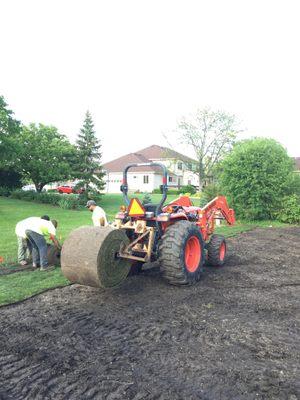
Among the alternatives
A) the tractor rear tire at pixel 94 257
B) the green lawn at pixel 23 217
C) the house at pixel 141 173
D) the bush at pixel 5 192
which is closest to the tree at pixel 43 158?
the bush at pixel 5 192

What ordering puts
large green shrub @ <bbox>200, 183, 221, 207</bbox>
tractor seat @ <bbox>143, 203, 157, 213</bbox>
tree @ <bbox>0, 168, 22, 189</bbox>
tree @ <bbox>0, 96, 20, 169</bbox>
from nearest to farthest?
tractor seat @ <bbox>143, 203, 157, 213</bbox> → large green shrub @ <bbox>200, 183, 221, 207</bbox> → tree @ <bbox>0, 96, 20, 169</bbox> → tree @ <bbox>0, 168, 22, 189</bbox>

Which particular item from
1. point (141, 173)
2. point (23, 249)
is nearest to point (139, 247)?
→ point (23, 249)

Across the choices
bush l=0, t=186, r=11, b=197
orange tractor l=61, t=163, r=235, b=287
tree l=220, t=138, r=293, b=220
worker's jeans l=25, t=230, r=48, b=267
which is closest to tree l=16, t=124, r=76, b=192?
bush l=0, t=186, r=11, b=197

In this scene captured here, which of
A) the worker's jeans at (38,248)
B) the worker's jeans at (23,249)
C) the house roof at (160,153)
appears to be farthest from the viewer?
the house roof at (160,153)

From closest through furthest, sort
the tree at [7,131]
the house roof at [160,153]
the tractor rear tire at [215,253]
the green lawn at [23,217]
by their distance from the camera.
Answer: the tractor rear tire at [215,253] < the green lawn at [23,217] < the tree at [7,131] < the house roof at [160,153]

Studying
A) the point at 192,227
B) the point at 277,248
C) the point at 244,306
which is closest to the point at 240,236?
the point at 277,248

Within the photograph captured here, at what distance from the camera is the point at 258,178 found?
17.6 metres

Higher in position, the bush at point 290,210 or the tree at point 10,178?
the tree at point 10,178

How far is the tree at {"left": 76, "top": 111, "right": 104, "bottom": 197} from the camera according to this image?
31.6 m

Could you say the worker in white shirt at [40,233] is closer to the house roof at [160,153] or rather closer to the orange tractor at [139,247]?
the orange tractor at [139,247]

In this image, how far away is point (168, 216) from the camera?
261 inches

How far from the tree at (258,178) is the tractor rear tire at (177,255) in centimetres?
1181

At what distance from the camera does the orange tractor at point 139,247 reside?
17.8 feet

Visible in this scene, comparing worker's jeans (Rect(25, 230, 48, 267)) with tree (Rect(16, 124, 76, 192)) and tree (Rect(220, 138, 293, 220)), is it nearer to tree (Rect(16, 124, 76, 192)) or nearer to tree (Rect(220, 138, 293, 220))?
Result: tree (Rect(220, 138, 293, 220))
